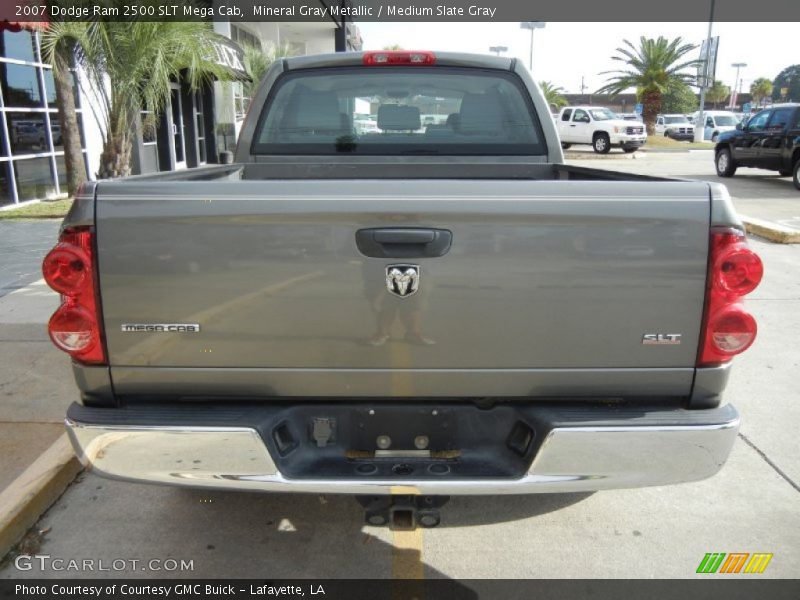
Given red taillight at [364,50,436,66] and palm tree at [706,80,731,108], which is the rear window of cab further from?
palm tree at [706,80,731,108]

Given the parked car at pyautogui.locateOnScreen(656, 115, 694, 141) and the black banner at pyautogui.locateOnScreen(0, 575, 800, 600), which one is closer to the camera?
the black banner at pyautogui.locateOnScreen(0, 575, 800, 600)

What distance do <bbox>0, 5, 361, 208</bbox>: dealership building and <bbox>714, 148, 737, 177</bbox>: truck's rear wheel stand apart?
1335cm

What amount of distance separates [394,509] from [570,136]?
3024 cm

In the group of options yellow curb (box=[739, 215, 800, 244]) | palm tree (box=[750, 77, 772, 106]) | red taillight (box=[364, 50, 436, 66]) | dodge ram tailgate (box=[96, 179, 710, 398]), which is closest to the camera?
dodge ram tailgate (box=[96, 179, 710, 398])

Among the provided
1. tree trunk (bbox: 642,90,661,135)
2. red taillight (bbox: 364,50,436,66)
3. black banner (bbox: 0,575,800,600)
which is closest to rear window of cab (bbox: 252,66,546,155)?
red taillight (bbox: 364,50,436,66)

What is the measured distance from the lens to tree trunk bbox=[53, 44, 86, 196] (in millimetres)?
10193

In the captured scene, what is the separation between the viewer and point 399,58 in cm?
404

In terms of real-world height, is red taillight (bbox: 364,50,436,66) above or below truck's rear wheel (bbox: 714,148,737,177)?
above

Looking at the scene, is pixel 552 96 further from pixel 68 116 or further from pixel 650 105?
pixel 68 116

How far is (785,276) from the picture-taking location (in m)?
7.69

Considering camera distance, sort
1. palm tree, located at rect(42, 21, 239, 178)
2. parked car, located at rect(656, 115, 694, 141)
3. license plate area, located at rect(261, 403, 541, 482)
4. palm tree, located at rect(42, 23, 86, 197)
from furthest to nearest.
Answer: parked car, located at rect(656, 115, 694, 141), palm tree, located at rect(42, 21, 239, 178), palm tree, located at rect(42, 23, 86, 197), license plate area, located at rect(261, 403, 541, 482)

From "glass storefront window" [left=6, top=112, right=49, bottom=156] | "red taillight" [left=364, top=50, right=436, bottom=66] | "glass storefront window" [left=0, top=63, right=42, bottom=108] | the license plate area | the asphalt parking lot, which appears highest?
"glass storefront window" [left=0, top=63, right=42, bottom=108]

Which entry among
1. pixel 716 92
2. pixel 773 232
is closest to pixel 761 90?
pixel 716 92

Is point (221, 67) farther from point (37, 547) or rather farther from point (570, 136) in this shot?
point (570, 136)
